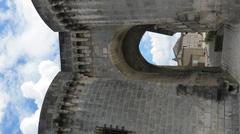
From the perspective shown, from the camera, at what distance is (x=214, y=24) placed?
15836 mm

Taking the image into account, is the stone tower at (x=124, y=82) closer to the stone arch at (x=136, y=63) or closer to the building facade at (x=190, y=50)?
the stone arch at (x=136, y=63)

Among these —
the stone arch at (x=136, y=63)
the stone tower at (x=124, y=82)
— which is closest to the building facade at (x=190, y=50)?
the stone arch at (x=136, y=63)

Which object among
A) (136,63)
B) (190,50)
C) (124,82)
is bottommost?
(190,50)

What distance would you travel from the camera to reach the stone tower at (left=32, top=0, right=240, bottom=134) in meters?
15.2

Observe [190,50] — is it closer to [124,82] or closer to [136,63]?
[136,63]

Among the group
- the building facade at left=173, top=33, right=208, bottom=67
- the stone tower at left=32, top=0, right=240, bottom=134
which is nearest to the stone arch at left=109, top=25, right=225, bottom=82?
the stone tower at left=32, top=0, right=240, bottom=134

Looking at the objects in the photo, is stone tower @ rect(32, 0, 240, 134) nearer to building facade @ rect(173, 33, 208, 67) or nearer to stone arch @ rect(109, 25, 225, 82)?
stone arch @ rect(109, 25, 225, 82)

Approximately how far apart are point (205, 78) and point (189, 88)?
4.12 ft

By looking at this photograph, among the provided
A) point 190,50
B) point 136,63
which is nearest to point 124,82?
point 136,63

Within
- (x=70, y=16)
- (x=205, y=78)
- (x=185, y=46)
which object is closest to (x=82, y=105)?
(x=70, y=16)

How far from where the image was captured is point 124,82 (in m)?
16.8

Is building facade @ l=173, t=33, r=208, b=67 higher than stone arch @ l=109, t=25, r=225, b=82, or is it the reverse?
stone arch @ l=109, t=25, r=225, b=82

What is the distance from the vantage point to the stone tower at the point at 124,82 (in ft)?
49.9

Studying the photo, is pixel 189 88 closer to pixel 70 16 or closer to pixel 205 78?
pixel 205 78
